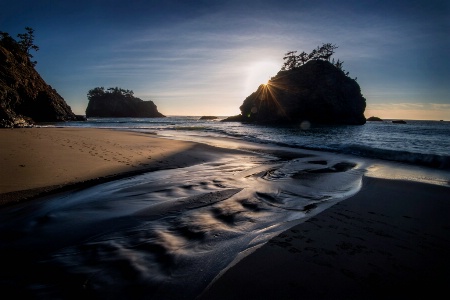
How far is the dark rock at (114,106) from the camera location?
12006 cm

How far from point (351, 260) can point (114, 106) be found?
134305mm

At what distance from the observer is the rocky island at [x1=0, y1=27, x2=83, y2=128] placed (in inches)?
948

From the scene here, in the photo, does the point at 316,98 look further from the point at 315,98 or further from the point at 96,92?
the point at 96,92

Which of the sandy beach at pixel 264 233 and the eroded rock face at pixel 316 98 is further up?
the eroded rock face at pixel 316 98

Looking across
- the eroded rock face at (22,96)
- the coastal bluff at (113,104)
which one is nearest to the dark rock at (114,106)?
the coastal bluff at (113,104)

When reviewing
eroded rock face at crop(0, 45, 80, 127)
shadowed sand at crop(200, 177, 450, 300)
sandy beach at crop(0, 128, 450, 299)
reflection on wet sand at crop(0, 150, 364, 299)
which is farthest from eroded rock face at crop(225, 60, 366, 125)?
shadowed sand at crop(200, 177, 450, 300)

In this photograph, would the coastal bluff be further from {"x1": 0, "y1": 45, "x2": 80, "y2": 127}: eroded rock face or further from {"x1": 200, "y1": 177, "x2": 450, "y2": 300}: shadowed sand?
{"x1": 200, "y1": 177, "x2": 450, "y2": 300}: shadowed sand

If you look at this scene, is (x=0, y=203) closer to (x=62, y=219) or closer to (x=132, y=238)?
(x=62, y=219)

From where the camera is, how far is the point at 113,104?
120 metres

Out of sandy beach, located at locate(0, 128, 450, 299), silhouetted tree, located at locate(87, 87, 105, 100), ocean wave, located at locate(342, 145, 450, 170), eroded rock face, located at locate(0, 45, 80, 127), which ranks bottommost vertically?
sandy beach, located at locate(0, 128, 450, 299)

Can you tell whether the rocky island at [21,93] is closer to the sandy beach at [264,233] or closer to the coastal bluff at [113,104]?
the sandy beach at [264,233]

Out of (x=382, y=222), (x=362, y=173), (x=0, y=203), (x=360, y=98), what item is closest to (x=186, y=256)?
(x=382, y=222)

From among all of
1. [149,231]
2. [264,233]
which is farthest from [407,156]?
[149,231]

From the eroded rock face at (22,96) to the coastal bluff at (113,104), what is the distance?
71.6m
